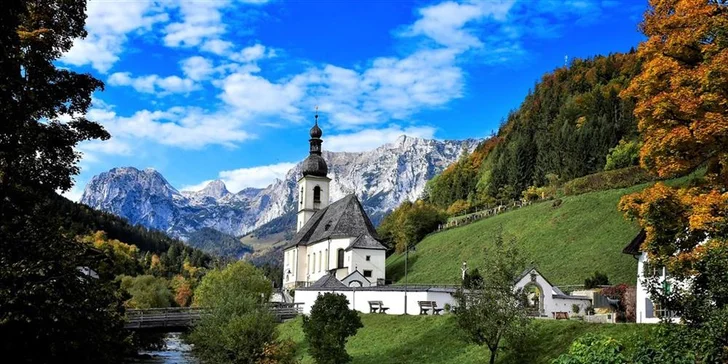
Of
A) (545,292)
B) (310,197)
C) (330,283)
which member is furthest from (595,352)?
(310,197)

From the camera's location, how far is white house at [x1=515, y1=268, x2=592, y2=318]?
34562mm


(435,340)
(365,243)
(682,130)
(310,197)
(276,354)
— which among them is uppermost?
(310,197)

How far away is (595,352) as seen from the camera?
17484mm

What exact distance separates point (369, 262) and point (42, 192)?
2168 inches

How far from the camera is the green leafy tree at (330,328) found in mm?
30219

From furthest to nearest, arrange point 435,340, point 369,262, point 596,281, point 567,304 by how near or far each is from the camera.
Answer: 1. point 369,262
2. point 596,281
3. point 567,304
4. point 435,340

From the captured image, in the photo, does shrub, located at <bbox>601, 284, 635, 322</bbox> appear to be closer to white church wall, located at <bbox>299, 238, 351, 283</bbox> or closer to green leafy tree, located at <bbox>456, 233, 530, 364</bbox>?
green leafy tree, located at <bbox>456, 233, 530, 364</bbox>

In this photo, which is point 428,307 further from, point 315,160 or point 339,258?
point 315,160

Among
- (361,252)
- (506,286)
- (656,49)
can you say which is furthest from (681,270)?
(361,252)

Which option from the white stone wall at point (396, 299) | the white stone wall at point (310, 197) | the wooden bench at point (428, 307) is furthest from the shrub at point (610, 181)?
the wooden bench at point (428, 307)

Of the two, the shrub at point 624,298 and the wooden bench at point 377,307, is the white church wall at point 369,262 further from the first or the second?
the shrub at point 624,298

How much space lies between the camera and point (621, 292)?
36688mm

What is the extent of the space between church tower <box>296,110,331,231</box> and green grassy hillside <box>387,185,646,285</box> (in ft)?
44.0

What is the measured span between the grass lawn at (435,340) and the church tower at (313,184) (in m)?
44.3
